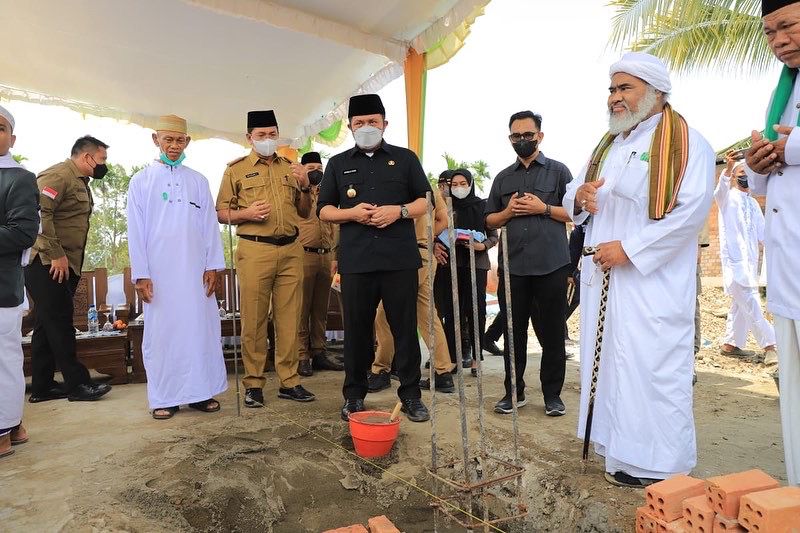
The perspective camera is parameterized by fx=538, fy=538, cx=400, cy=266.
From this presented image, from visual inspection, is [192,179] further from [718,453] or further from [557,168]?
[718,453]

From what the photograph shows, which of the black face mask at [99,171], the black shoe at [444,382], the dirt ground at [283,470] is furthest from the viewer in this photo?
the black face mask at [99,171]

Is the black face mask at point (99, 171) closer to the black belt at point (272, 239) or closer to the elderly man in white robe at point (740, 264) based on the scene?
the black belt at point (272, 239)

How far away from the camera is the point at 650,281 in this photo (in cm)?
260

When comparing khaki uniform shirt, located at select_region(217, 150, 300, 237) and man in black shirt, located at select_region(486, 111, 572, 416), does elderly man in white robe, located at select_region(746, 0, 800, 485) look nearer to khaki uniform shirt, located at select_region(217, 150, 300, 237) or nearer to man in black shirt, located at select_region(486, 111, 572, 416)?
man in black shirt, located at select_region(486, 111, 572, 416)

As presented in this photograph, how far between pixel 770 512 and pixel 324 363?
4.51 metres

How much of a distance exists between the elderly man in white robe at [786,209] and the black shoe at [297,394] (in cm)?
302

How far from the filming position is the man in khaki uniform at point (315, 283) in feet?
18.3

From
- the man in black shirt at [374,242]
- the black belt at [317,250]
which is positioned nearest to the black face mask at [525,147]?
the man in black shirt at [374,242]

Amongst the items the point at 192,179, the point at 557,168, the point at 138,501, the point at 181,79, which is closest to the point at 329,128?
the point at 181,79

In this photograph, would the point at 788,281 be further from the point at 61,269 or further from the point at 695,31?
the point at 695,31

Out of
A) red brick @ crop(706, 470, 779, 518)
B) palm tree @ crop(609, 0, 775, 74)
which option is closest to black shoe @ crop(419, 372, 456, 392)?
red brick @ crop(706, 470, 779, 518)

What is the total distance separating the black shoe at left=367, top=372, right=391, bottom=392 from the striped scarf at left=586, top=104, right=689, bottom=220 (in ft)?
9.17

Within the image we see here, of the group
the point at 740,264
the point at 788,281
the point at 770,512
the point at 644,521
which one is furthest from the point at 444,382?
the point at 740,264

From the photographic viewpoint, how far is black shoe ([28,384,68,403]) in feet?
14.7
